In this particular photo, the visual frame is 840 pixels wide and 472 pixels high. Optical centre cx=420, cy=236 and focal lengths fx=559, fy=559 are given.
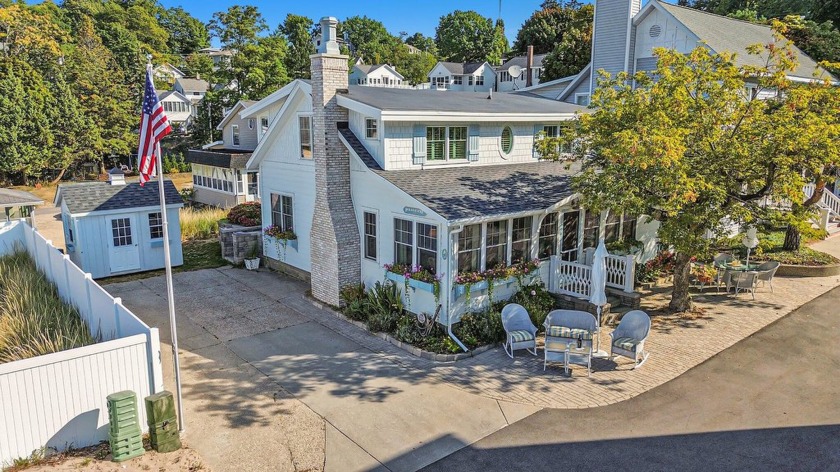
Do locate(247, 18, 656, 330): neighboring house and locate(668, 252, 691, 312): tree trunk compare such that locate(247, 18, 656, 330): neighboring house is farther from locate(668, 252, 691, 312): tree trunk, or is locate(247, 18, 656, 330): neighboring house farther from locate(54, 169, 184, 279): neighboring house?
locate(54, 169, 184, 279): neighboring house

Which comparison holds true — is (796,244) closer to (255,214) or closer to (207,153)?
(255,214)

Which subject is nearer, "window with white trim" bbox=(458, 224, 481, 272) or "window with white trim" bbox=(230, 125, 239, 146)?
"window with white trim" bbox=(458, 224, 481, 272)

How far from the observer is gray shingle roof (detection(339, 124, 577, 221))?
Result: 13.1m

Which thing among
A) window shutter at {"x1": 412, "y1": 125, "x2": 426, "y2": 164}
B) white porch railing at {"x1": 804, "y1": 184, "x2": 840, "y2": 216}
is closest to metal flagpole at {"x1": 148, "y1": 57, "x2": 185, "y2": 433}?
window shutter at {"x1": 412, "y1": 125, "x2": 426, "y2": 164}

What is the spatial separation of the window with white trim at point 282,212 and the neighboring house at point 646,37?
1459 centimetres

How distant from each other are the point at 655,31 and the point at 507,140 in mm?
10902

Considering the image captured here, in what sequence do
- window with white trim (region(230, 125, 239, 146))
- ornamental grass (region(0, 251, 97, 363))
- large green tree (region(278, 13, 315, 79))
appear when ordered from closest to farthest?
ornamental grass (region(0, 251, 97, 363)) → window with white trim (region(230, 125, 239, 146)) → large green tree (region(278, 13, 315, 79))

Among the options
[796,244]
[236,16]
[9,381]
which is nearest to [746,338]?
[796,244]

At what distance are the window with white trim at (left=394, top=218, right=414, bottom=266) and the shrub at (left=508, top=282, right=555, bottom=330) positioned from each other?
2847mm

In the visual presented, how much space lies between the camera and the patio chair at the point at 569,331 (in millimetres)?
11508

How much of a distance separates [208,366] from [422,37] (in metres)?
132

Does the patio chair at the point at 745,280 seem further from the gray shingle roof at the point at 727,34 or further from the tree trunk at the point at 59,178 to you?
the tree trunk at the point at 59,178

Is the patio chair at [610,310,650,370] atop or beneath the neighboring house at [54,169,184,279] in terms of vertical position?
beneath

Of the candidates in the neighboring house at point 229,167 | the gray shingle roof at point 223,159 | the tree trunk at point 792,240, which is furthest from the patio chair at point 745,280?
the gray shingle roof at point 223,159
